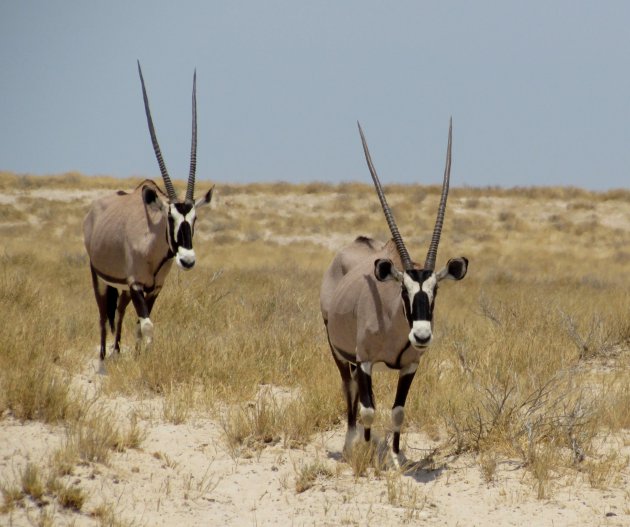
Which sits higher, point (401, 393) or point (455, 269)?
point (455, 269)

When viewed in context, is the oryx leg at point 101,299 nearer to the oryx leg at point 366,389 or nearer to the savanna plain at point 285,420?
the savanna plain at point 285,420

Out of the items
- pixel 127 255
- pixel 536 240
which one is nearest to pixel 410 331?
pixel 127 255

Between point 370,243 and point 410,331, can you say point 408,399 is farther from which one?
point 410,331

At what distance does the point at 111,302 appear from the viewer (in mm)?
9695

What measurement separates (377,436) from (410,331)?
4.91 ft

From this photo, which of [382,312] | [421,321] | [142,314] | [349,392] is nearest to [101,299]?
[142,314]

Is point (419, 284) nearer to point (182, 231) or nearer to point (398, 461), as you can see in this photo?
point (398, 461)

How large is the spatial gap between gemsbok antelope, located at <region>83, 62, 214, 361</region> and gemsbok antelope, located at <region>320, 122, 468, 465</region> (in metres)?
2.05

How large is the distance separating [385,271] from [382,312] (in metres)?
0.47

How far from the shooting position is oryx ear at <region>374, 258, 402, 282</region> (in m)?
5.41

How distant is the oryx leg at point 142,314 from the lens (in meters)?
8.41

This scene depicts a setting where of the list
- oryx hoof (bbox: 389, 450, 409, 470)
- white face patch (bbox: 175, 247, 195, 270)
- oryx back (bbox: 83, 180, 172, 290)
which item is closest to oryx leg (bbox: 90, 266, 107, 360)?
oryx back (bbox: 83, 180, 172, 290)

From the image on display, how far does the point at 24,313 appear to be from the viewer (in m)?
9.88

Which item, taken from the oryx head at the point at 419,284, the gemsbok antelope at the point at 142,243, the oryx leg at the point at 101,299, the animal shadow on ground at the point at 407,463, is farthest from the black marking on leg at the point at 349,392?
the oryx leg at the point at 101,299
